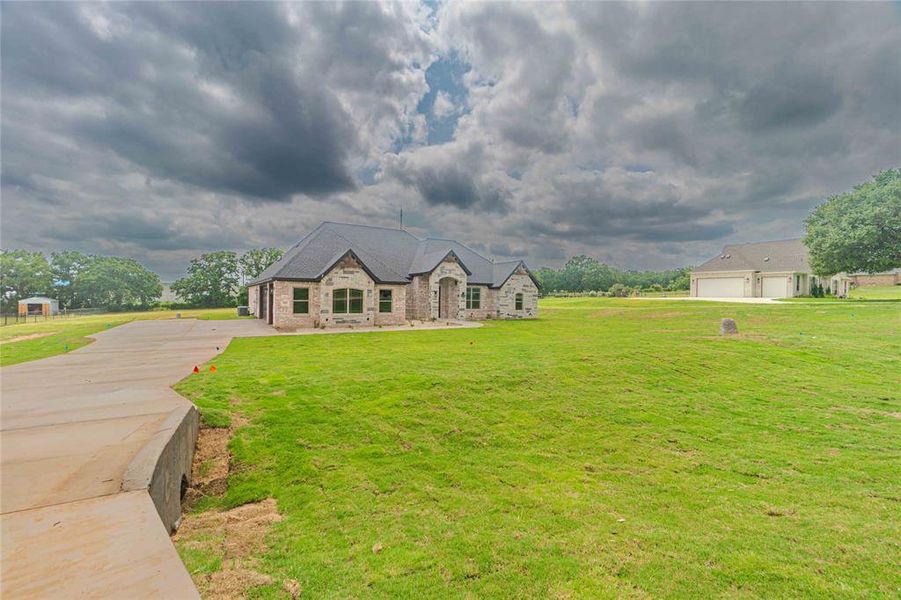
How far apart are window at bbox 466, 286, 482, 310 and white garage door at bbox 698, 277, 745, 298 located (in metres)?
36.6

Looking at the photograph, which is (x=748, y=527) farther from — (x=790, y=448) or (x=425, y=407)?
(x=425, y=407)

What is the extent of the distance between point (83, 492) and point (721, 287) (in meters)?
59.2

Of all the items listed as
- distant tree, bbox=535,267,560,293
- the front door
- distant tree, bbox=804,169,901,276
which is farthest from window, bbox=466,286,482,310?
distant tree, bbox=535,267,560,293

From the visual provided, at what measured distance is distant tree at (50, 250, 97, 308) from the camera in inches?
2200

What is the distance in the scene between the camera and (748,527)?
182 inches

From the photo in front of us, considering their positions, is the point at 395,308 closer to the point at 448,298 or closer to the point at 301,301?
the point at 448,298

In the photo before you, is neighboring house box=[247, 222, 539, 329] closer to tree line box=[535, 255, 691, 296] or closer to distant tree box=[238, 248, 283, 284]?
distant tree box=[238, 248, 283, 284]

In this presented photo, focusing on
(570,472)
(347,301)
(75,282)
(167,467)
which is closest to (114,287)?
(75,282)

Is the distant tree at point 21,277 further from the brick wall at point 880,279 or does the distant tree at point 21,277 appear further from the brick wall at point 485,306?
the brick wall at point 880,279

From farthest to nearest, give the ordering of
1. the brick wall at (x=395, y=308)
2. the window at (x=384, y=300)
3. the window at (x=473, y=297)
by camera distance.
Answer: the window at (x=473, y=297) < the window at (x=384, y=300) < the brick wall at (x=395, y=308)

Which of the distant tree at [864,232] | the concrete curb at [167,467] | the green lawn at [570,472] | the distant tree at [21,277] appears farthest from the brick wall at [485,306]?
the distant tree at [21,277]

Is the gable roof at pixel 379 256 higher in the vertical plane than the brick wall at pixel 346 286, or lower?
higher

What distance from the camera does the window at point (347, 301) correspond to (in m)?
23.5

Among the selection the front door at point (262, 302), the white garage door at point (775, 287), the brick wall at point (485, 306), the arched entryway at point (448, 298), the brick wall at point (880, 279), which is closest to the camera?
the arched entryway at point (448, 298)
